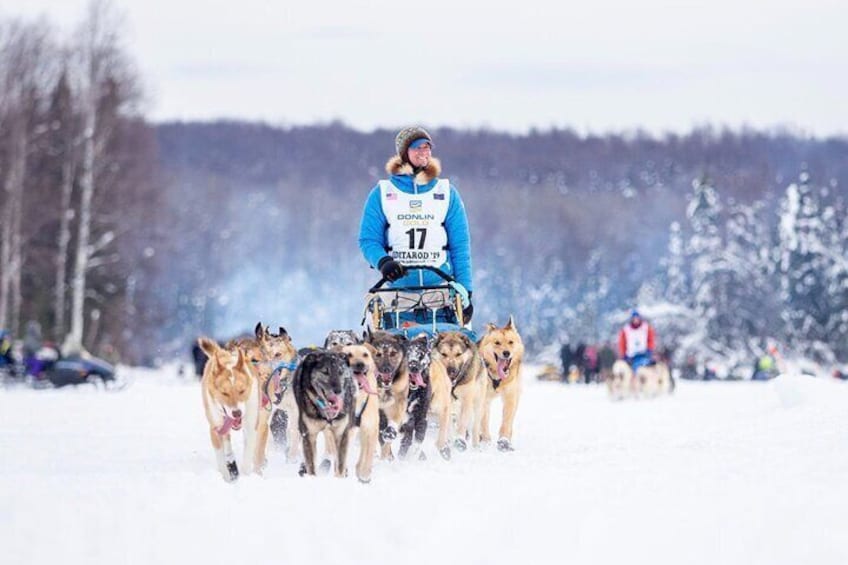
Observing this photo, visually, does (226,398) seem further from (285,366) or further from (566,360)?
(566,360)

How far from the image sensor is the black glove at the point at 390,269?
28.7 feet

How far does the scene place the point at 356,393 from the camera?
24.1 feet

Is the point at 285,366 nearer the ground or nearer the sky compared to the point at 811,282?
nearer the ground

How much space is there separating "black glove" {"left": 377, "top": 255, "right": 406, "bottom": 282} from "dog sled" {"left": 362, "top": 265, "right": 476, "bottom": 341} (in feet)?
0.50

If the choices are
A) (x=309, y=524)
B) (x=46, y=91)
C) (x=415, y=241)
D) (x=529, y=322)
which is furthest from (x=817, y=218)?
(x=309, y=524)

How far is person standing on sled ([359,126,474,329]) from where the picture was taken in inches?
357

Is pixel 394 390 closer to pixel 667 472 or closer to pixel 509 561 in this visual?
pixel 667 472

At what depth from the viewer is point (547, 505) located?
6023mm

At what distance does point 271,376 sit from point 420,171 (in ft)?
5.12

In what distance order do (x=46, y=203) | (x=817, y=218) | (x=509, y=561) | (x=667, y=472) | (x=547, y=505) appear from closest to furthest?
(x=509, y=561)
(x=547, y=505)
(x=667, y=472)
(x=46, y=203)
(x=817, y=218)

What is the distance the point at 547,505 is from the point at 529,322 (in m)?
86.9

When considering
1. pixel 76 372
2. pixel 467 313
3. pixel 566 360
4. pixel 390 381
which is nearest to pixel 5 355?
pixel 76 372

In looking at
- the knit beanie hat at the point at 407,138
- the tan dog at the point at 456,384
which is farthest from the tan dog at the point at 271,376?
the knit beanie hat at the point at 407,138

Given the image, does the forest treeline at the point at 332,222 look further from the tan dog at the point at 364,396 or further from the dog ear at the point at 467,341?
the tan dog at the point at 364,396
